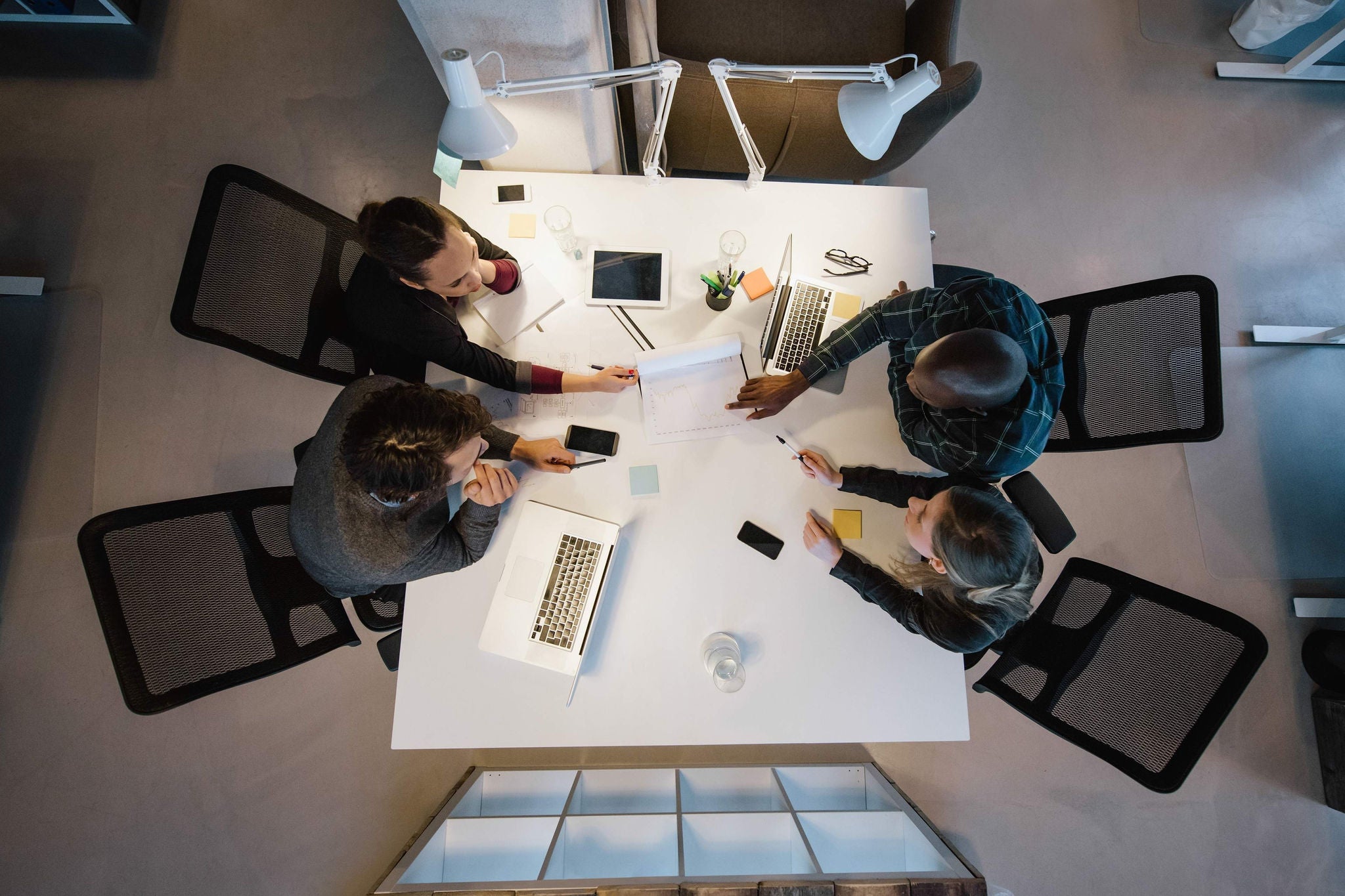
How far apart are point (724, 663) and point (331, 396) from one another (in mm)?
1940

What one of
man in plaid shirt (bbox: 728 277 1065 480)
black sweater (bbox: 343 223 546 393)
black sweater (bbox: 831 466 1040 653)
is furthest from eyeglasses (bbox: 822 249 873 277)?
black sweater (bbox: 343 223 546 393)

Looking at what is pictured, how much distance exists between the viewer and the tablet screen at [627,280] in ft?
5.64

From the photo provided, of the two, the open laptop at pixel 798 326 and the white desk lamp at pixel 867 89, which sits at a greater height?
the white desk lamp at pixel 867 89

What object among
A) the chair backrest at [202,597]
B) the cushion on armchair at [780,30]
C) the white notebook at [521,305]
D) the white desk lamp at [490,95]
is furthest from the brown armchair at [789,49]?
the chair backrest at [202,597]

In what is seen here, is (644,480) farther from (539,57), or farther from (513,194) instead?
(539,57)

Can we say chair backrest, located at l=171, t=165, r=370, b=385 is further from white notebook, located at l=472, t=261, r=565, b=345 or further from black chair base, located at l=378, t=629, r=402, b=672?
black chair base, located at l=378, t=629, r=402, b=672

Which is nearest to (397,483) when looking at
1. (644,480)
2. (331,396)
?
(644,480)

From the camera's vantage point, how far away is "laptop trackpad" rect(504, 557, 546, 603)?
156cm

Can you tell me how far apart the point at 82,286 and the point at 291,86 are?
122cm

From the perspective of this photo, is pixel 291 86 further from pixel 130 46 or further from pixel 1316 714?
pixel 1316 714

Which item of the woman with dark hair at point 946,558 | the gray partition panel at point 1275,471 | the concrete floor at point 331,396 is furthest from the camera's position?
the gray partition panel at point 1275,471

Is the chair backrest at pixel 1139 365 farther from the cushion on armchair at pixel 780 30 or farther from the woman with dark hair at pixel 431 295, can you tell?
the cushion on armchair at pixel 780 30

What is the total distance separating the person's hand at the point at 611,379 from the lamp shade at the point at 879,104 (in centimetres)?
77

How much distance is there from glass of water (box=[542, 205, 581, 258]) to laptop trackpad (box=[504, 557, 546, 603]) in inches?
34.1
